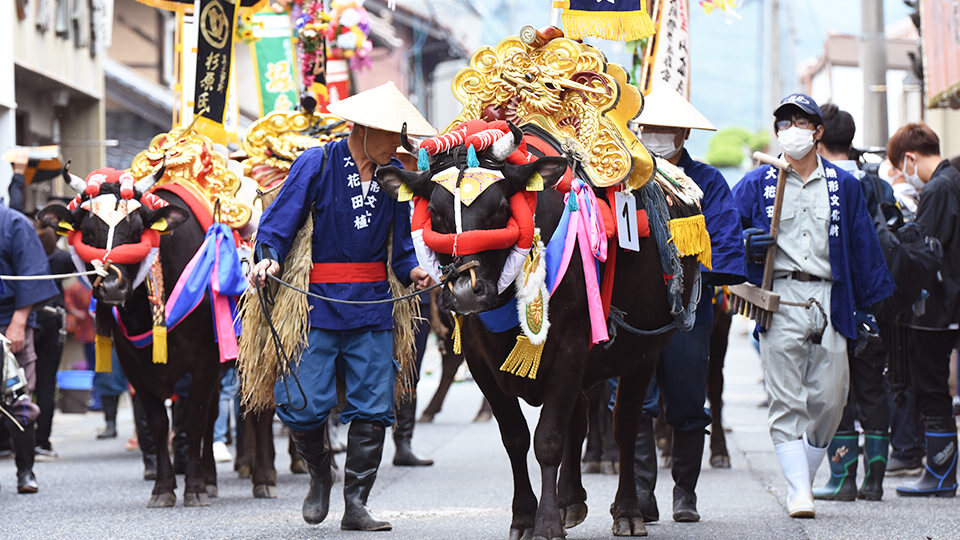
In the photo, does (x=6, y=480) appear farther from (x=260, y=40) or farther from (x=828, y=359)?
(x=828, y=359)

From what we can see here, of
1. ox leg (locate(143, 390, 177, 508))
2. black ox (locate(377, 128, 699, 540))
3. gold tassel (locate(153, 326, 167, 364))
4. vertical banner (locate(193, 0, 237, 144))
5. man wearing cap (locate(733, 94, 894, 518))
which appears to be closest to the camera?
black ox (locate(377, 128, 699, 540))

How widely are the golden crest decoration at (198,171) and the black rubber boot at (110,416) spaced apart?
6.04m

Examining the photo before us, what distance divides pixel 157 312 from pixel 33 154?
4302mm

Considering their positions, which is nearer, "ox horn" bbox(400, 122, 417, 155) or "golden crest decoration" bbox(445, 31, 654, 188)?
"ox horn" bbox(400, 122, 417, 155)

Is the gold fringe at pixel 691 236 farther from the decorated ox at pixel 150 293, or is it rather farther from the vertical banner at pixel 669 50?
the decorated ox at pixel 150 293

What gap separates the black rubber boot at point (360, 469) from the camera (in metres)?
7.88

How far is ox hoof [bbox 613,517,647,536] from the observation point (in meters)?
7.70

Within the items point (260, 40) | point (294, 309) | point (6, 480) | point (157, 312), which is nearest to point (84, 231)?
point (157, 312)

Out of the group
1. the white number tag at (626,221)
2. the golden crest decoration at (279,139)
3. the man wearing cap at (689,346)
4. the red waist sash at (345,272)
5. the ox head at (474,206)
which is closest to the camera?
the ox head at (474,206)

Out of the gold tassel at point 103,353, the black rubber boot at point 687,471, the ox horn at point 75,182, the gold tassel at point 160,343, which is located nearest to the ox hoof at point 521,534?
the black rubber boot at point 687,471

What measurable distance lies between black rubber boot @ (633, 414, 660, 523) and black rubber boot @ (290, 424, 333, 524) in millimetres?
1709

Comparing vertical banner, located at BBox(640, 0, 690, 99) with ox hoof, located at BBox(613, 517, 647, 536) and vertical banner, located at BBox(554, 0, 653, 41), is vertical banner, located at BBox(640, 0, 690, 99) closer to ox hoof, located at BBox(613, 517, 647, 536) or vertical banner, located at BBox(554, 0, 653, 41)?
vertical banner, located at BBox(554, 0, 653, 41)

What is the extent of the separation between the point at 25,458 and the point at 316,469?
3541mm

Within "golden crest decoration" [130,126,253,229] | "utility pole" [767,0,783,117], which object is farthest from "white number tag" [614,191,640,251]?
"utility pole" [767,0,783,117]
